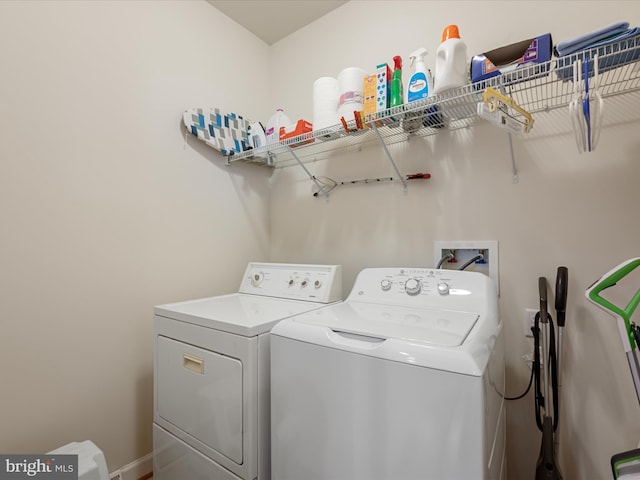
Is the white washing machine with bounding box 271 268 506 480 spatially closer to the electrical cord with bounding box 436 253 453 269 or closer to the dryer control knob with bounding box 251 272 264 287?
the electrical cord with bounding box 436 253 453 269

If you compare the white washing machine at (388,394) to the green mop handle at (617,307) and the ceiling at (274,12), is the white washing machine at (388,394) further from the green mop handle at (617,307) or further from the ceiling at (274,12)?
the ceiling at (274,12)

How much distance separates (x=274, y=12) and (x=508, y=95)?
1640 millimetres

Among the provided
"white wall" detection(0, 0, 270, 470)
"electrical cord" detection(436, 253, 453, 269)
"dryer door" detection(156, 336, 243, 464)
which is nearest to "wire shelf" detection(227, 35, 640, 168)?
"white wall" detection(0, 0, 270, 470)

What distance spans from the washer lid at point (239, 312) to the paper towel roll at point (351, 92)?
976 millimetres

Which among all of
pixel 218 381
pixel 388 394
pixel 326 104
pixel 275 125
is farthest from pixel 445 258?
pixel 275 125

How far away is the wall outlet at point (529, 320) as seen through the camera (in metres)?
1.37

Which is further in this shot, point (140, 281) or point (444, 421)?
point (140, 281)

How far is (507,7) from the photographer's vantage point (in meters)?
1.46

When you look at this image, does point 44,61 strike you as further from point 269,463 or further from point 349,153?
point 269,463

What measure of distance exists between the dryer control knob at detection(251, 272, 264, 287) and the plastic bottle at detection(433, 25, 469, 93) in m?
1.32

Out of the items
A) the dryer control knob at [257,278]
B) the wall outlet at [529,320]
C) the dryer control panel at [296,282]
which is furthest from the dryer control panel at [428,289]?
the dryer control knob at [257,278]

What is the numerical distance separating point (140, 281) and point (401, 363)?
1439mm

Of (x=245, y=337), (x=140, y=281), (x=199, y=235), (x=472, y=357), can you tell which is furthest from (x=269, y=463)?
(x=199, y=235)

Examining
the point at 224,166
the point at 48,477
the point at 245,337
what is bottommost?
the point at 48,477
